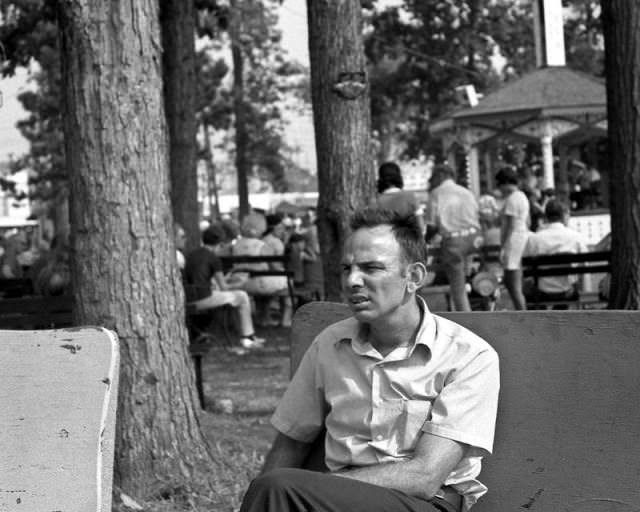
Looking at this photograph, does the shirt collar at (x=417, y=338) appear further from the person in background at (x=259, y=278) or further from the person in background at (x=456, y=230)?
the person in background at (x=259, y=278)

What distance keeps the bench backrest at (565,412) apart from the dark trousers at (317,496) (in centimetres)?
57

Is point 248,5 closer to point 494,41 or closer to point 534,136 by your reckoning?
point 534,136

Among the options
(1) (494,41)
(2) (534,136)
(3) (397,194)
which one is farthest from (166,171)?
(1) (494,41)

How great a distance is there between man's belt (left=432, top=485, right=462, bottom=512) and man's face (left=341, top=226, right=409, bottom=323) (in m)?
0.56

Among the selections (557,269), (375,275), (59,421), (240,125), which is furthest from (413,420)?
(240,125)

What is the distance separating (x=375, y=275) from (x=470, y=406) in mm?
524

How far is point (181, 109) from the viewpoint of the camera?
53.8ft

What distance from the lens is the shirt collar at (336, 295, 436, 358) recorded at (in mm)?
3961

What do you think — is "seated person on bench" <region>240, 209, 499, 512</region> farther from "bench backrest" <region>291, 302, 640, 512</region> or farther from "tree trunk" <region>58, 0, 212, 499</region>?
"tree trunk" <region>58, 0, 212, 499</region>

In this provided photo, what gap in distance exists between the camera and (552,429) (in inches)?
162

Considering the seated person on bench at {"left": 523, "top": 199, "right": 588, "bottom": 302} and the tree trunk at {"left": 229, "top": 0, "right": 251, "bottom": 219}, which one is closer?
the seated person on bench at {"left": 523, "top": 199, "right": 588, "bottom": 302}

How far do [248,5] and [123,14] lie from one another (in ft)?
83.5

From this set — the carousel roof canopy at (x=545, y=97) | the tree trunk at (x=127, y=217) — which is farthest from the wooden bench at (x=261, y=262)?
the carousel roof canopy at (x=545, y=97)

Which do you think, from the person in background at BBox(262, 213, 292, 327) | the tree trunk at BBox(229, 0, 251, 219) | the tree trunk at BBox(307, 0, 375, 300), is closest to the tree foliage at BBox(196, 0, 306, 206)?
the tree trunk at BBox(229, 0, 251, 219)
